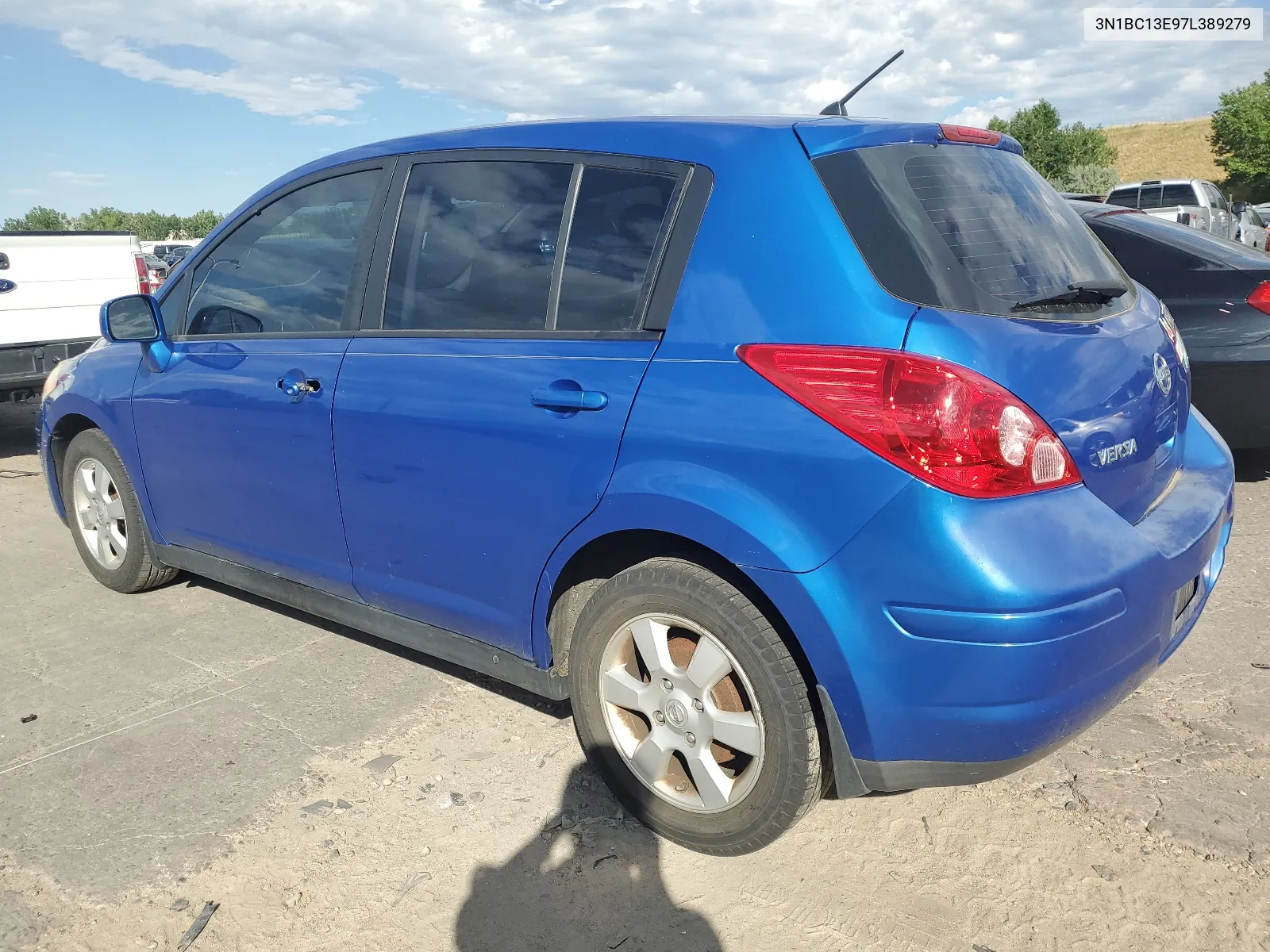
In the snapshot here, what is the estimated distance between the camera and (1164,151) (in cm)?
7806

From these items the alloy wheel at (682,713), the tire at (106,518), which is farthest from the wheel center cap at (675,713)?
the tire at (106,518)

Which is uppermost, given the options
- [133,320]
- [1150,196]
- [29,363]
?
[1150,196]

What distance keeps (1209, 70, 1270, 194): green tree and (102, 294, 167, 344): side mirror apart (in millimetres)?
61084

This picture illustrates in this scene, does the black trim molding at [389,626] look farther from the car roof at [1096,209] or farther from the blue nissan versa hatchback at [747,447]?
the car roof at [1096,209]

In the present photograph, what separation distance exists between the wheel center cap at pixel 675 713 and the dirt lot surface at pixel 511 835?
38 cm

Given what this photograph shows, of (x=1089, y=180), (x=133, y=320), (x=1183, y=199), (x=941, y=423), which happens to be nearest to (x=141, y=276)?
(x=133, y=320)

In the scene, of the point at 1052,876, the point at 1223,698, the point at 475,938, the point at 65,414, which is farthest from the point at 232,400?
the point at 1223,698

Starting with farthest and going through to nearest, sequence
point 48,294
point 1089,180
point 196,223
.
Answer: point 196,223 → point 1089,180 → point 48,294

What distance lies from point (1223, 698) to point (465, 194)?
2977 millimetres

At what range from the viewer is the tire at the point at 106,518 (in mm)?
4566

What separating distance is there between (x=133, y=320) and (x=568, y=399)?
2.43 metres

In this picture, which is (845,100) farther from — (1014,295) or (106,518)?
(106,518)

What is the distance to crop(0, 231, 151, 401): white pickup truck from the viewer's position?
778cm

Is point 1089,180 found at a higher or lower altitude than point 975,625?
higher
